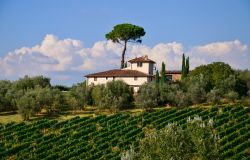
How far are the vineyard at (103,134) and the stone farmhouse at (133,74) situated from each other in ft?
47.2

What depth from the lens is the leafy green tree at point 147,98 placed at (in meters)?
66.8

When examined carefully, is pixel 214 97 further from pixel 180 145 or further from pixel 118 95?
pixel 180 145

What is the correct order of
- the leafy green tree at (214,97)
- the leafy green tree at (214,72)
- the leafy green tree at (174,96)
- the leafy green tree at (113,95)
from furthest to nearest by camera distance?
1. the leafy green tree at (214,72)
2. the leafy green tree at (113,95)
3. the leafy green tree at (214,97)
4. the leafy green tree at (174,96)

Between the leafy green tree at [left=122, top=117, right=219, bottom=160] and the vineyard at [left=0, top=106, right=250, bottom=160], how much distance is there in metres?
15.5

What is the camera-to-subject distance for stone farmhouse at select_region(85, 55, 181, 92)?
78500mm

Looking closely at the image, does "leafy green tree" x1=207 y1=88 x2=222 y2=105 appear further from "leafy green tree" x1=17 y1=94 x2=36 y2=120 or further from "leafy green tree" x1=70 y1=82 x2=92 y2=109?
"leafy green tree" x1=17 y1=94 x2=36 y2=120

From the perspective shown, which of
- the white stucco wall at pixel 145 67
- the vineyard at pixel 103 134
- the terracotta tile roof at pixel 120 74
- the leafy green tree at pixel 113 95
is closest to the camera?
the vineyard at pixel 103 134

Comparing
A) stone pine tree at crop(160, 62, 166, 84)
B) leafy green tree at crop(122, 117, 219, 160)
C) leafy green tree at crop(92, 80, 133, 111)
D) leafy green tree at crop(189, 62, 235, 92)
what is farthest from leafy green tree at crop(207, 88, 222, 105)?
leafy green tree at crop(122, 117, 219, 160)

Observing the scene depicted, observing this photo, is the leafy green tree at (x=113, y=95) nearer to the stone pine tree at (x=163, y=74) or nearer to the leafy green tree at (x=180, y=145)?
the stone pine tree at (x=163, y=74)

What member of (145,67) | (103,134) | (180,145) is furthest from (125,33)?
(180,145)

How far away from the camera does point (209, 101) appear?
68438 mm

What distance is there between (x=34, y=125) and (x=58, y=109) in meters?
9.75

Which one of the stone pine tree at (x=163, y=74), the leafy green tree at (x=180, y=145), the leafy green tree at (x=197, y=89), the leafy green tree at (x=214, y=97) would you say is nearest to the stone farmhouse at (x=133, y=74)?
the stone pine tree at (x=163, y=74)

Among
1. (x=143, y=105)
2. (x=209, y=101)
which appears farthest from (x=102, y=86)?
(x=209, y=101)
